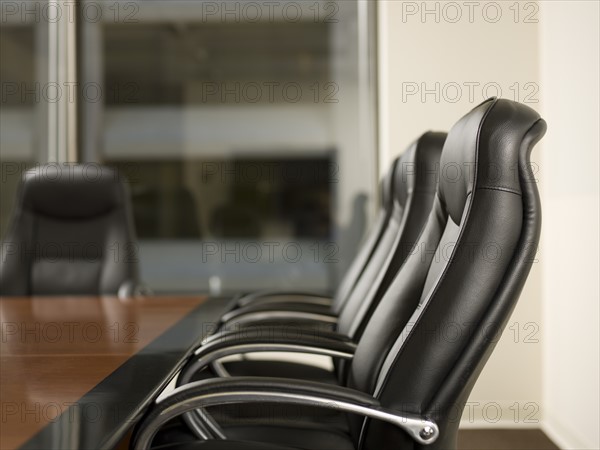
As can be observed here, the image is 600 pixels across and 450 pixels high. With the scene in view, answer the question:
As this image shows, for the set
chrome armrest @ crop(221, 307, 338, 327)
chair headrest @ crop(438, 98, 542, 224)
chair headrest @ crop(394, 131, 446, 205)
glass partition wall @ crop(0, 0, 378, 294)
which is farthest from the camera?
glass partition wall @ crop(0, 0, 378, 294)

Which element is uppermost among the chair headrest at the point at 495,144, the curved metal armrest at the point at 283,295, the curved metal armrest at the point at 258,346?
the chair headrest at the point at 495,144

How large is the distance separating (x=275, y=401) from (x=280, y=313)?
129 cm

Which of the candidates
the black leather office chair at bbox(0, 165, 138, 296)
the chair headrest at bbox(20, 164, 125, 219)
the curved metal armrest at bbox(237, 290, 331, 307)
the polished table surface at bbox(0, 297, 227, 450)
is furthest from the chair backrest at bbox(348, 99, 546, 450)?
the chair headrest at bbox(20, 164, 125, 219)

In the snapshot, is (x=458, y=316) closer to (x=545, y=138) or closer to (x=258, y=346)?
(x=258, y=346)

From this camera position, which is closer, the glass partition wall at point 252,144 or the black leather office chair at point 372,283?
the black leather office chair at point 372,283

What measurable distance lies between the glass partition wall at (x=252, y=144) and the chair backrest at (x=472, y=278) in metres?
3.08

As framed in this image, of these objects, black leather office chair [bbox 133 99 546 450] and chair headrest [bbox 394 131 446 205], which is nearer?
black leather office chair [bbox 133 99 546 450]

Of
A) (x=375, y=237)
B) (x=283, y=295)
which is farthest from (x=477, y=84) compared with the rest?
(x=283, y=295)

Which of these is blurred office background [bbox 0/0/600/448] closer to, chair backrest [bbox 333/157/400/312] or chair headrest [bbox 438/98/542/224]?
chair backrest [bbox 333/157/400/312]

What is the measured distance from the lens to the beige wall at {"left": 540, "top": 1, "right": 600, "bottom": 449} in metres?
2.62

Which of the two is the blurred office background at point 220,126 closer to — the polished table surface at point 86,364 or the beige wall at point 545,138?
the beige wall at point 545,138

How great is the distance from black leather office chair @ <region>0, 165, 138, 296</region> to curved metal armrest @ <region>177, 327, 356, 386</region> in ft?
5.74

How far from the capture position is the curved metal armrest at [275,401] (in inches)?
46.9

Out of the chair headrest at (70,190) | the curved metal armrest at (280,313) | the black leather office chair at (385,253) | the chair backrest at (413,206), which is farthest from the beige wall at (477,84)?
the chair backrest at (413,206)
